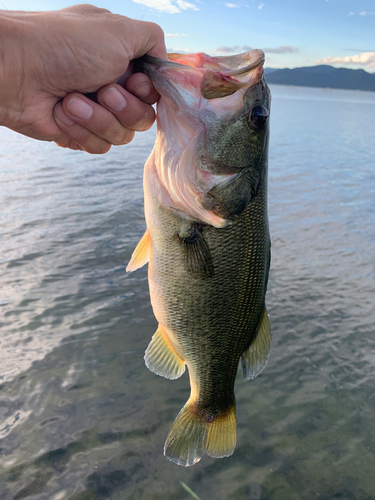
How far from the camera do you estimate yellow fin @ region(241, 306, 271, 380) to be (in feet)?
8.33

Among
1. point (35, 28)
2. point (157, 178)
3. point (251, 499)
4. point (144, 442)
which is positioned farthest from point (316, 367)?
point (35, 28)

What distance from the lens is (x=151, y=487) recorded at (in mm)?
3551

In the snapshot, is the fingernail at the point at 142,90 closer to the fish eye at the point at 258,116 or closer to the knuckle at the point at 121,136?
the knuckle at the point at 121,136

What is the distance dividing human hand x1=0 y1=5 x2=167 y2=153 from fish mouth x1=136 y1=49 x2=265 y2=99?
14 centimetres

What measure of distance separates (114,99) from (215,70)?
611 millimetres

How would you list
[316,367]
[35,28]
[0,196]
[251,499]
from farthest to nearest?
[0,196] < [316,367] < [251,499] < [35,28]

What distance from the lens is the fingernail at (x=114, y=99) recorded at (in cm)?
211

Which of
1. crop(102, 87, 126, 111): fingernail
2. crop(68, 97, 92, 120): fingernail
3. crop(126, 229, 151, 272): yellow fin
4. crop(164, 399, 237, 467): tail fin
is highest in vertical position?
crop(102, 87, 126, 111): fingernail

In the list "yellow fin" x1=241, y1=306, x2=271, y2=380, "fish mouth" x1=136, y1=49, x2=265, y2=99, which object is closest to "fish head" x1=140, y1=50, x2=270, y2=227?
"fish mouth" x1=136, y1=49, x2=265, y2=99

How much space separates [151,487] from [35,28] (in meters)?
3.78

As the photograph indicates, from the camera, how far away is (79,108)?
84.7 inches

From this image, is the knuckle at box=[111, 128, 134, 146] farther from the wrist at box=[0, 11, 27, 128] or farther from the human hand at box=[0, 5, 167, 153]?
the wrist at box=[0, 11, 27, 128]

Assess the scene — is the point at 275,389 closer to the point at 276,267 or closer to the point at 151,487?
the point at 151,487

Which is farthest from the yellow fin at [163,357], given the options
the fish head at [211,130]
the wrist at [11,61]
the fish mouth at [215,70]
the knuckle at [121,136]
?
the wrist at [11,61]
